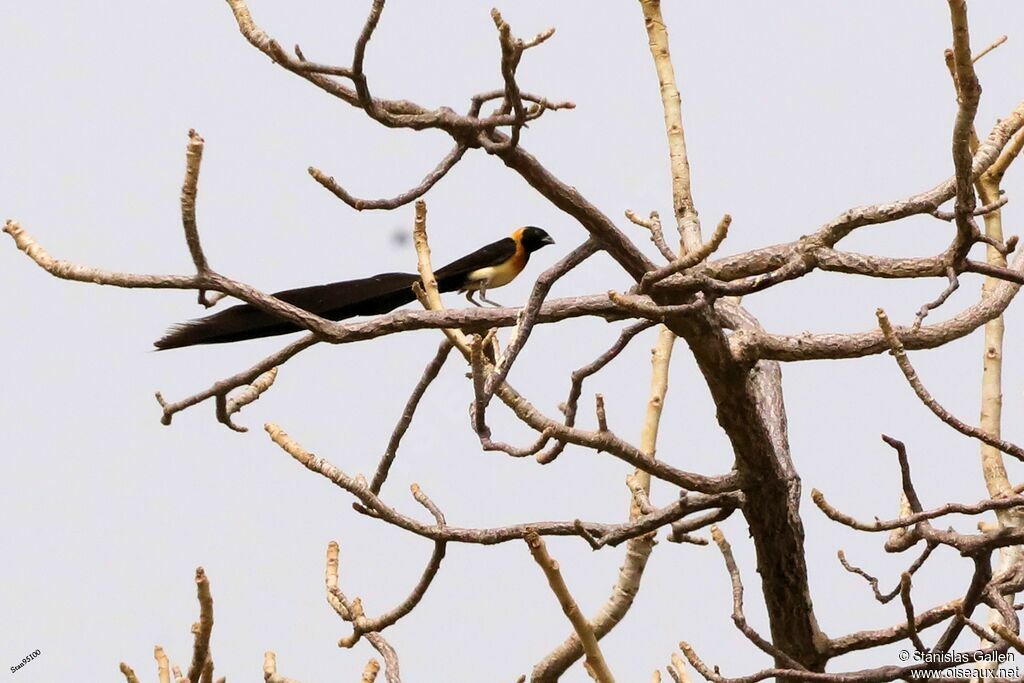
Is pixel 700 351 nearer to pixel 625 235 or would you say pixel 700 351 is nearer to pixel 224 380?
pixel 625 235

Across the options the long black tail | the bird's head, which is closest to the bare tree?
the long black tail

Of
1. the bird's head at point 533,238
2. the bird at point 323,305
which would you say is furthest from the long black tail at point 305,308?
the bird's head at point 533,238

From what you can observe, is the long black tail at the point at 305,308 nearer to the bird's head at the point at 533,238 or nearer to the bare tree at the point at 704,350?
the bare tree at the point at 704,350

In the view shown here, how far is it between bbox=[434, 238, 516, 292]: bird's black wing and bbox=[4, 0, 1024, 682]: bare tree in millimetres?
157

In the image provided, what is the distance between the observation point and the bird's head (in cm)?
308

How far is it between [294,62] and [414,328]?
1.66 ft

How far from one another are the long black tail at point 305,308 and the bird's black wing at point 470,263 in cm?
25

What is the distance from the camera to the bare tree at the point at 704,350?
1689mm

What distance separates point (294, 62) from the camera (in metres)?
1.69

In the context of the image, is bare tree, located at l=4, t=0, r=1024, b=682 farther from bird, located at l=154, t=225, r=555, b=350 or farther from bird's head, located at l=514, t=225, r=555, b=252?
bird's head, located at l=514, t=225, r=555, b=252

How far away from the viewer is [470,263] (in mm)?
2566

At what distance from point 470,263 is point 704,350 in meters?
0.67

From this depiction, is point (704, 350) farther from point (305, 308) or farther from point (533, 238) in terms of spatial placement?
point (533, 238)

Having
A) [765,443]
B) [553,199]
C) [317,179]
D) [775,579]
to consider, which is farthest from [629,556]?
[317,179]
